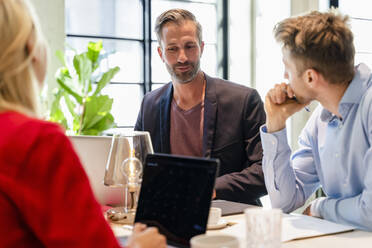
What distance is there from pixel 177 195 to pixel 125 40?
4.19 metres

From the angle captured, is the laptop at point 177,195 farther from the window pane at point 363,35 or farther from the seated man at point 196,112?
the window pane at point 363,35

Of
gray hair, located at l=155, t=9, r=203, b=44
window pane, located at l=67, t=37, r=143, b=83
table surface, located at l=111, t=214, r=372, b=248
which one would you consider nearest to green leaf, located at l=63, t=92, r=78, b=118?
window pane, located at l=67, t=37, r=143, b=83

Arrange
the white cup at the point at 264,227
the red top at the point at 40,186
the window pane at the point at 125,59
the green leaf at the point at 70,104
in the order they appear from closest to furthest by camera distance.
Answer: the red top at the point at 40,186 → the white cup at the point at 264,227 → the green leaf at the point at 70,104 → the window pane at the point at 125,59

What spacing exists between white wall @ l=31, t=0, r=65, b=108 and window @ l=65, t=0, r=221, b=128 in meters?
0.45

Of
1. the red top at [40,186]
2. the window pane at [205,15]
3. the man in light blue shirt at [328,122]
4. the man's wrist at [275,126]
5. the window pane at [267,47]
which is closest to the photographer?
the red top at [40,186]

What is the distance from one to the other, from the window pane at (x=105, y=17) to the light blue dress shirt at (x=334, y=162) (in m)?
3.39

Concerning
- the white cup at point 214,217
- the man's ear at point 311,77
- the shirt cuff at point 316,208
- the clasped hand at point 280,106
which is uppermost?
the man's ear at point 311,77

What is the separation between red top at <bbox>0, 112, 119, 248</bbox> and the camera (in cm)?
79

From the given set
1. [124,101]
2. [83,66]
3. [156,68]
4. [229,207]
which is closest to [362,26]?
[156,68]

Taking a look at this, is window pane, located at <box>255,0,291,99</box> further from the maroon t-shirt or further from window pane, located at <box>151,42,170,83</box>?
the maroon t-shirt

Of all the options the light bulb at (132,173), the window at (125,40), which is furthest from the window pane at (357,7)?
the light bulb at (132,173)

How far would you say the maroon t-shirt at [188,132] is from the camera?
250 cm

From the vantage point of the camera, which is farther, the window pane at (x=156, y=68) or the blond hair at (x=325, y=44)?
the window pane at (x=156, y=68)

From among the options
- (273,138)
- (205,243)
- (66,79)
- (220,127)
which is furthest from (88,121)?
(205,243)
